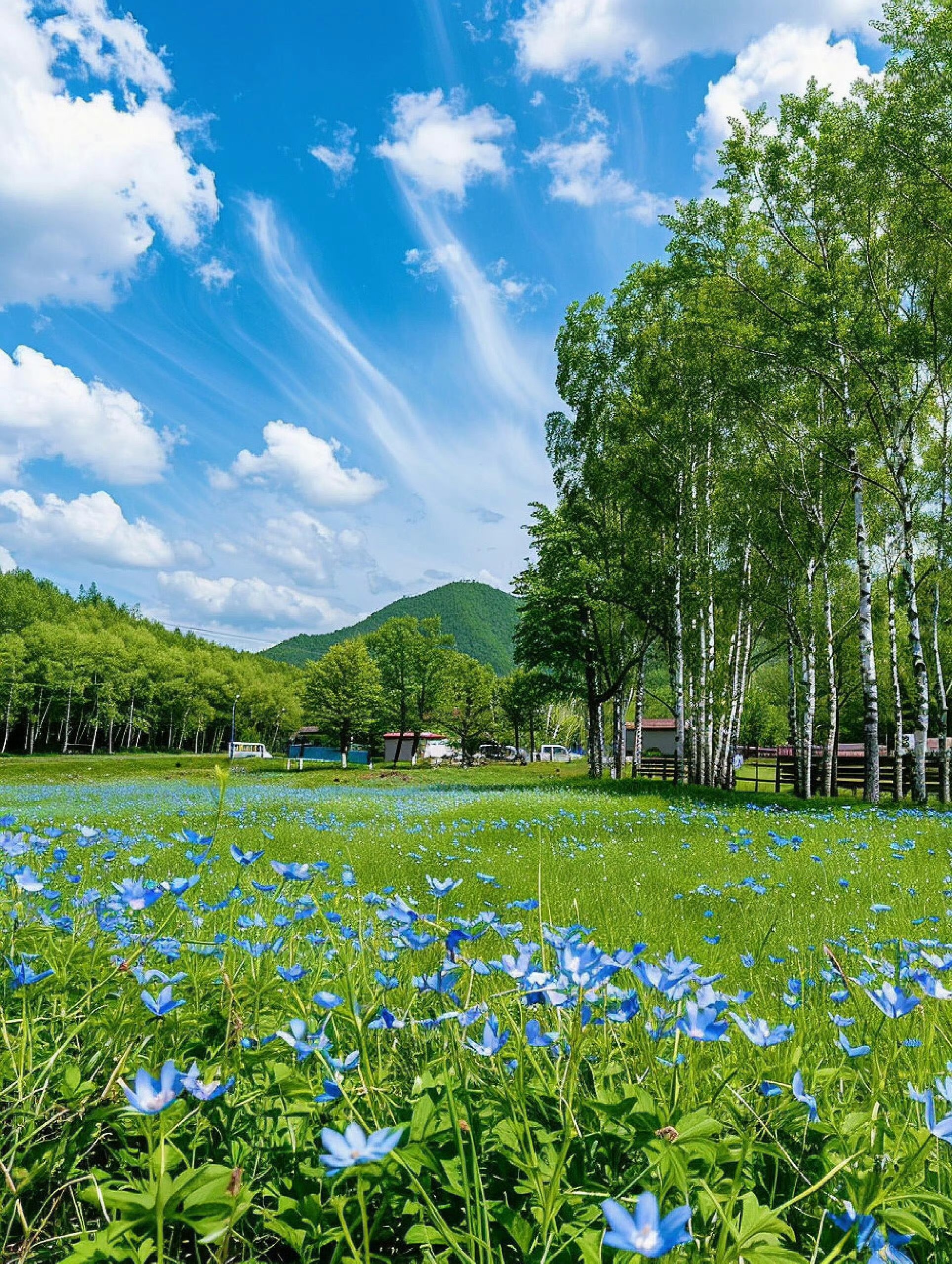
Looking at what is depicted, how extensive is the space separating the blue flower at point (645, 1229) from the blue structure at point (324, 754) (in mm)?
76997

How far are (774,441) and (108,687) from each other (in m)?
76.2

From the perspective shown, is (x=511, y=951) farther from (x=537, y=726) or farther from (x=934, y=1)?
(x=537, y=726)

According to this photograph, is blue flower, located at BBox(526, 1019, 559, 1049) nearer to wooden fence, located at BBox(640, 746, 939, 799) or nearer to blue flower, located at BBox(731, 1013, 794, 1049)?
blue flower, located at BBox(731, 1013, 794, 1049)

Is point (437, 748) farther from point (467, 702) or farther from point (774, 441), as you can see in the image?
point (774, 441)

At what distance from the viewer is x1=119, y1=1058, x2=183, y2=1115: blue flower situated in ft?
3.43

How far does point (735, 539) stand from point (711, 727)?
6.54 m

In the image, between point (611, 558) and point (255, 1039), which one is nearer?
point (255, 1039)

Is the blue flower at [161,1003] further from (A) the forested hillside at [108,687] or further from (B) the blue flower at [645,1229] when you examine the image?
(A) the forested hillside at [108,687]

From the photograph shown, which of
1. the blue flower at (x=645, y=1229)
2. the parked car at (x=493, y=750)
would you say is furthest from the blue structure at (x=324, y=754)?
the blue flower at (x=645, y=1229)

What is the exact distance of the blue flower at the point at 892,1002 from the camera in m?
1.35

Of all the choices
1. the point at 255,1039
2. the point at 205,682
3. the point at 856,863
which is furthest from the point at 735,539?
the point at 205,682

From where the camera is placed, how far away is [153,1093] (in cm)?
114

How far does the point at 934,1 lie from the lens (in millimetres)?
13414

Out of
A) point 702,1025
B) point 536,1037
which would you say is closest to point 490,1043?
point 536,1037
